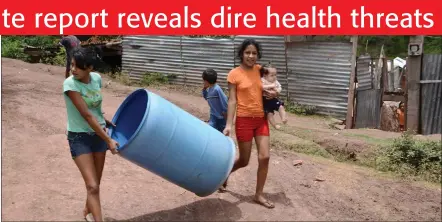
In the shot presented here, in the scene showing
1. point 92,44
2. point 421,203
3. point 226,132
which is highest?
point 92,44

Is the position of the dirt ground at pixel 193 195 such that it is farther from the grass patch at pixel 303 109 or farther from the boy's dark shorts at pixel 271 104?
the grass patch at pixel 303 109

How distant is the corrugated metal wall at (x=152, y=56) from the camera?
12648 mm

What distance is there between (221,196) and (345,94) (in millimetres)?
6809

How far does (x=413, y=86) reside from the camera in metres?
8.73

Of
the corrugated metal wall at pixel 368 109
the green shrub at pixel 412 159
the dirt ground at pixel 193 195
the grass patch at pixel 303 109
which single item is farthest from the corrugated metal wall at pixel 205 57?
the green shrub at pixel 412 159

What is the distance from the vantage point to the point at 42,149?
5543 mm

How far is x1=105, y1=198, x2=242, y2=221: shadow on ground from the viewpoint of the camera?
12.9 ft

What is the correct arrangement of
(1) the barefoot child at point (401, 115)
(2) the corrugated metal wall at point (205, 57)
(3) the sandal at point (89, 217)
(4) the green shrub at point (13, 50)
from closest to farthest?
(3) the sandal at point (89, 217) < (1) the barefoot child at point (401, 115) < (2) the corrugated metal wall at point (205, 57) < (4) the green shrub at point (13, 50)

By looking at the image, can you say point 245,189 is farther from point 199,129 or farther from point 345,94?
point 345,94

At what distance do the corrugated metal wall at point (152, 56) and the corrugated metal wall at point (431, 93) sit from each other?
5927 millimetres

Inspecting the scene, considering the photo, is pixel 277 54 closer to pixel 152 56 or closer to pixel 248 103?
pixel 152 56

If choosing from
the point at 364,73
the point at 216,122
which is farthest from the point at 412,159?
the point at 364,73

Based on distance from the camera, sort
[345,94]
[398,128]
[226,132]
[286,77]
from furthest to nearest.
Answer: [286,77], [345,94], [398,128], [226,132]

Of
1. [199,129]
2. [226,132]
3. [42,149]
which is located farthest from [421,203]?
[42,149]
